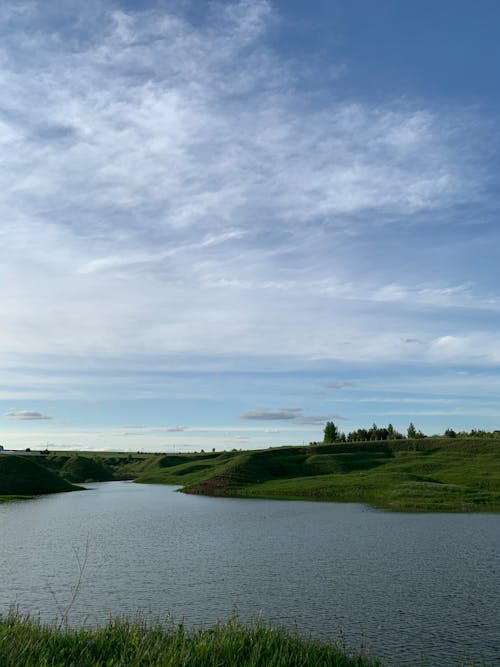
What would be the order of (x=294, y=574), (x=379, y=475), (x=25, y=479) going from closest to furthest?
(x=294, y=574) < (x=379, y=475) < (x=25, y=479)

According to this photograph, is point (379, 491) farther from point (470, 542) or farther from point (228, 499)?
point (470, 542)

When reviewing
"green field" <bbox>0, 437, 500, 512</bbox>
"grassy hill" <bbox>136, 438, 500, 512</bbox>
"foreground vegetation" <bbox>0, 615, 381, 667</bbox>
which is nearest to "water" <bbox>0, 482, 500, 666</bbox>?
"foreground vegetation" <bbox>0, 615, 381, 667</bbox>

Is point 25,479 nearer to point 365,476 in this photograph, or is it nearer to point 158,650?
point 365,476

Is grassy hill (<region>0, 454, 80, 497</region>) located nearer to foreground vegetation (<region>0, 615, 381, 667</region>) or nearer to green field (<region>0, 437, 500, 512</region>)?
green field (<region>0, 437, 500, 512</region>)

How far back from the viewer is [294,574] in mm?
48594

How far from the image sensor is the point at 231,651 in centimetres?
2505

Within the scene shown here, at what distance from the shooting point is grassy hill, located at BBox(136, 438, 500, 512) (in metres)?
107

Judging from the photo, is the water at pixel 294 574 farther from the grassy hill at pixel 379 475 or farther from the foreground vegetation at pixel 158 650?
the grassy hill at pixel 379 475

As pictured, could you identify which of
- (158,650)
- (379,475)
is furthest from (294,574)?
(379,475)

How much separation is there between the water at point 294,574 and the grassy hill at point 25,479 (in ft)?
219

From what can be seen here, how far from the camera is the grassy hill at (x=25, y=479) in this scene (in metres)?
152

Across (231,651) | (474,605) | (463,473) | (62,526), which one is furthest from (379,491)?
(231,651)

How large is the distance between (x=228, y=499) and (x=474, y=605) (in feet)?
312

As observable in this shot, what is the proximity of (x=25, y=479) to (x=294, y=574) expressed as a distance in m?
130
